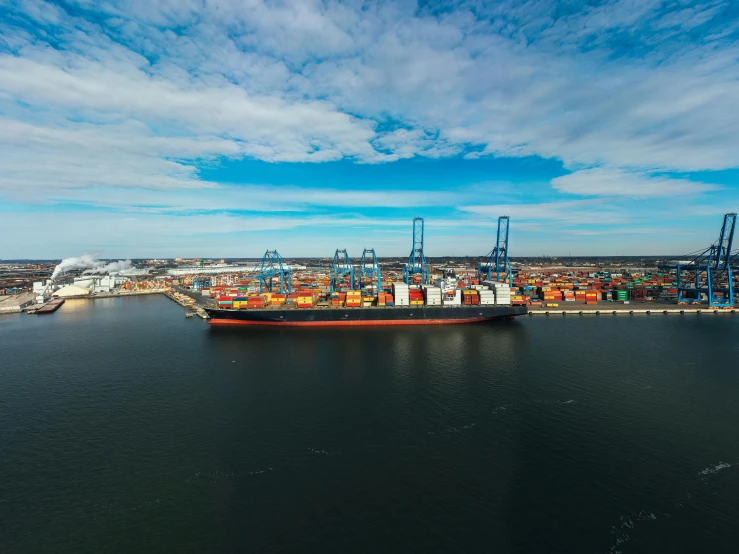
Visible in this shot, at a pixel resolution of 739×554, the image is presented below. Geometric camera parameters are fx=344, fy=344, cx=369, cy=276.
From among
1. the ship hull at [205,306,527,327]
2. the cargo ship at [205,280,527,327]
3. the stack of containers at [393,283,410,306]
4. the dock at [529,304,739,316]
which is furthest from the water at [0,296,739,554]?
the dock at [529,304,739,316]

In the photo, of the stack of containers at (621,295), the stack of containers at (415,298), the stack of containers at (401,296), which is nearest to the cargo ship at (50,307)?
the stack of containers at (401,296)

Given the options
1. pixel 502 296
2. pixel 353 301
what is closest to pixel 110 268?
pixel 353 301

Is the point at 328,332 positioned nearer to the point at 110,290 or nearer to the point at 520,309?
the point at 520,309

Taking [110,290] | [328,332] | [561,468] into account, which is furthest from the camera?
[110,290]

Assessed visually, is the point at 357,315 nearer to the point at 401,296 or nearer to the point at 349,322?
the point at 349,322

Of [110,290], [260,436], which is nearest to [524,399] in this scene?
[260,436]

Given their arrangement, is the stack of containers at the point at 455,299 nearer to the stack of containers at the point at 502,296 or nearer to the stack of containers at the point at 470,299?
the stack of containers at the point at 470,299
